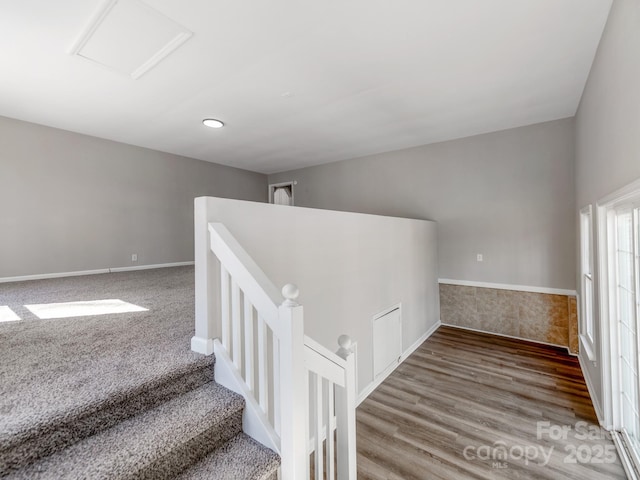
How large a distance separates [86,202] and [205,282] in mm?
3930

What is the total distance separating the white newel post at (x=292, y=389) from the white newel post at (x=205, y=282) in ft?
1.83

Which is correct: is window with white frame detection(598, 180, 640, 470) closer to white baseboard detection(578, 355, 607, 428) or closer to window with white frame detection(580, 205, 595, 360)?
white baseboard detection(578, 355, 607, 428)

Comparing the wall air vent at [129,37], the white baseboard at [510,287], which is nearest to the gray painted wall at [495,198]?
the white baseboard at [510,287]

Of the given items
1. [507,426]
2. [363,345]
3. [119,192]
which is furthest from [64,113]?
[507,426]

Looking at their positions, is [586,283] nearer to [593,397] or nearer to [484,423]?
[593,397]

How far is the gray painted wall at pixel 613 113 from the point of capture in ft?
4.77

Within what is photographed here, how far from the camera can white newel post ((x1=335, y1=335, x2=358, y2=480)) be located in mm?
1445

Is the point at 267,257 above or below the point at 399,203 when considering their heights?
below

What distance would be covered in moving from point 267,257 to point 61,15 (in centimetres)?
214

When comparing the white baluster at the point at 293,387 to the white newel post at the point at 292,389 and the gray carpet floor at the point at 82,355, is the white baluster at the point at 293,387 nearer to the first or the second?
the white newel post at the point at 292,389

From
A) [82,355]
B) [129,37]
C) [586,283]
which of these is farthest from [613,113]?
[82,355]

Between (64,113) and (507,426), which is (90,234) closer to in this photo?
(64,113)

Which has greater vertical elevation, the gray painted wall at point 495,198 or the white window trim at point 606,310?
the gray painted wall at point 495,198

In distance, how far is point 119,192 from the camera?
4438 mm
